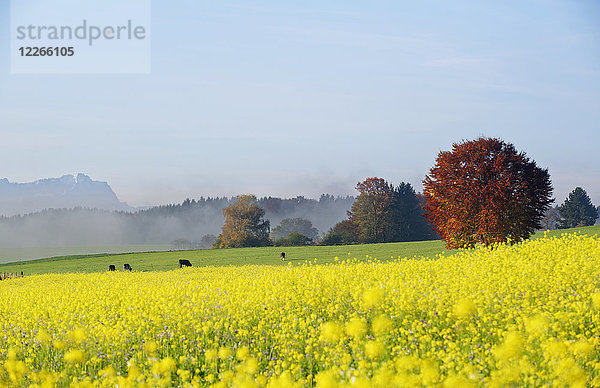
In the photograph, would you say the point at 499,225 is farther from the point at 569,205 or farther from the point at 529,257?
the point at 569,205

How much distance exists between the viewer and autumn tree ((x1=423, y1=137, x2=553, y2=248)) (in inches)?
873

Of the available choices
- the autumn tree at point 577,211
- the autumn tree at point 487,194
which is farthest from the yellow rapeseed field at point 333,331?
the autumn tree at point 577,211

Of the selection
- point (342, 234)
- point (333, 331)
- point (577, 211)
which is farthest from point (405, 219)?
point (333, 331)

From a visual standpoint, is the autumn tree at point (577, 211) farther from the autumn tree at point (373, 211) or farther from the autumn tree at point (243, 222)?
the autumn tree at point (243, 222)

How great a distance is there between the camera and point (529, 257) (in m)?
13.4

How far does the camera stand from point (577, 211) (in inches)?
3361

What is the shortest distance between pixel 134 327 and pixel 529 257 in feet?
34.9

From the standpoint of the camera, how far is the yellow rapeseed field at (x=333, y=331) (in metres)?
5.46

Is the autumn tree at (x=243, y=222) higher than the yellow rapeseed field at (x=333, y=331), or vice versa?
the autumn tree at (x=243, y=222)

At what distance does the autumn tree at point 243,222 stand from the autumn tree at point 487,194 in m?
44.6

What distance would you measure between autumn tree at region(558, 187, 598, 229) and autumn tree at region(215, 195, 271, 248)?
5480 cm

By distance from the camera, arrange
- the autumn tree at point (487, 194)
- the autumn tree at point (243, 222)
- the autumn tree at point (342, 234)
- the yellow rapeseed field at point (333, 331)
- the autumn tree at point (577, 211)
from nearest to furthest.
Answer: the yellow rapeseed field at point (333, 331)
the autumn tree at point (487, 194)
the autumn tree at point (342, 234)
the autumn tree at point (243, 222)
the autumn tree at point (577, 211)

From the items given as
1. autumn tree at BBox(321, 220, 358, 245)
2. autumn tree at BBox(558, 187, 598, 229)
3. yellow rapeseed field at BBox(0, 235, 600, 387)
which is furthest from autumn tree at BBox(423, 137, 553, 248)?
autumn tree at BBox(558, 187, 598, 229)

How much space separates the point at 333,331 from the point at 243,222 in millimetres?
62666
